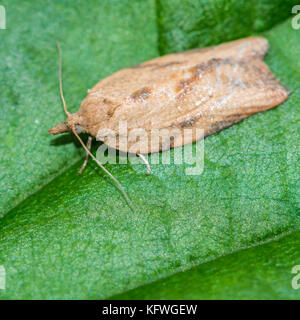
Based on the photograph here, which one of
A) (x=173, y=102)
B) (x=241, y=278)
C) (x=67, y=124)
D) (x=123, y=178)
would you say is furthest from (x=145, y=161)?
(x=241, y=278)

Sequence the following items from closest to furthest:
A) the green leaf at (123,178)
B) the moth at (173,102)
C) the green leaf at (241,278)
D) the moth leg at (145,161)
→ 1. the green leaf at (241,278)
2. the green leaf at (123,178)
3. the moth leg at (145,161)
4. the moth at (173,102)

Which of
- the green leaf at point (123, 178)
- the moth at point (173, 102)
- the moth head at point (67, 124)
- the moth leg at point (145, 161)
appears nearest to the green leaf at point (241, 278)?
the green leaf at point (123, 178)

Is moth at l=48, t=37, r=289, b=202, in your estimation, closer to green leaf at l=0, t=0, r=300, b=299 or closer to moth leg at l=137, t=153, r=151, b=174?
moth leg at l=137, t=153, r=151, b=174

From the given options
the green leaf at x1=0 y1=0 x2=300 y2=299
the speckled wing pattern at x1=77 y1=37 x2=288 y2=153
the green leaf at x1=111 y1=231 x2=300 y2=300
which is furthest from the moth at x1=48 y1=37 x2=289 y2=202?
the green leaf at x1=111 y1=231 x2=300 y2=300

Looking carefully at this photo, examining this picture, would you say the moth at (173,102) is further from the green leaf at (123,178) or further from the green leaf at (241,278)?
the green leaf at (241,278)
